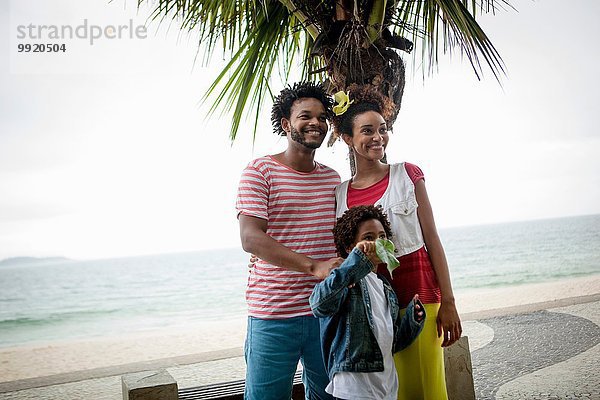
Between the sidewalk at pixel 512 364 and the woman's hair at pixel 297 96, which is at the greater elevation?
the woman's hair at pixel 297 96

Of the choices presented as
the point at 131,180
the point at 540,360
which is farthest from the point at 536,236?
the point at 540,360

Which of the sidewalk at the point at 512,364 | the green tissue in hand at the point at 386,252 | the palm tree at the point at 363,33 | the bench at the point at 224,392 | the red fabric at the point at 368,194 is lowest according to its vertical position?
the sidewalk at the point at 512,364

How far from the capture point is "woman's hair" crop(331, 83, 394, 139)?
2.69 metres

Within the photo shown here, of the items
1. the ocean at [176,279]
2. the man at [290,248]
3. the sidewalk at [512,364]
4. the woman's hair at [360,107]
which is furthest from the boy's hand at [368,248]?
the ocean at [176,279]

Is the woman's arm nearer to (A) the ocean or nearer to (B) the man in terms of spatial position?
(B) the man

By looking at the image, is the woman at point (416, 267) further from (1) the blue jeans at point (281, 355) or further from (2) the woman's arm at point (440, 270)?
(1) the blue jeans at point (281, 355)

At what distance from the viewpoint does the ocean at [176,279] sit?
77.0 feet

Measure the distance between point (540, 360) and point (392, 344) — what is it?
13.4ft

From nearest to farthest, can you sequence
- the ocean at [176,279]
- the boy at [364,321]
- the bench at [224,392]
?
the boy at [364,321], the bench at [224,392], the ocean at [176,279]

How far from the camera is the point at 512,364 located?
5918 mm

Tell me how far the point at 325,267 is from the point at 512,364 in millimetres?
4143

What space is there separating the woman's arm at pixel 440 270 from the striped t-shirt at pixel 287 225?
356mm

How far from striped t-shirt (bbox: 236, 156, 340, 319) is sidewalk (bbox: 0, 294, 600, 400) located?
2559 millimetres

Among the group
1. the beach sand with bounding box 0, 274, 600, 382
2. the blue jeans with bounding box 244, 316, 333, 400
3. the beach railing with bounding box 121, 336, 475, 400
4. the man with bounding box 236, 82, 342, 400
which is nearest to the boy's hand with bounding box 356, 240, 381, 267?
the man with bounding box 236, 82, 342, 400
